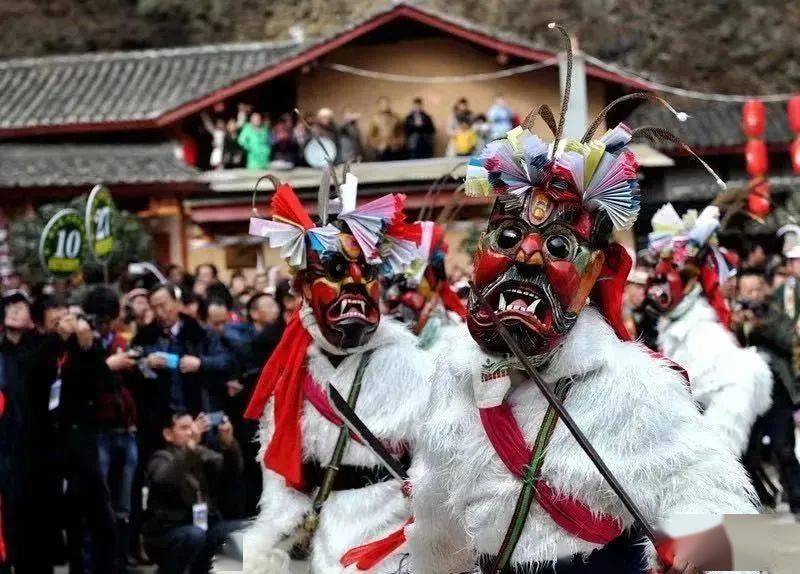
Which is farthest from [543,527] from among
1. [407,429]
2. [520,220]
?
[407,429]

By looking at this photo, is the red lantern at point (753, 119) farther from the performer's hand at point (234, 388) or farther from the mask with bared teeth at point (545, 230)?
the mask with bared teeth at point (545, 230)

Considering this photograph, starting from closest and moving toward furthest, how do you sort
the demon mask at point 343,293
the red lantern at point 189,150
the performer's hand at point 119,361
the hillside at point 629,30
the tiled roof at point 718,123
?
the demon mask at point 343,293, the performer's hand at point 119,361, the red lantern at point 189,150, the tiled roof at point 718,123, the hillside at point 629,30

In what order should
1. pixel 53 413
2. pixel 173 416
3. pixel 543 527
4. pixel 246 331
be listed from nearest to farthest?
pixel 543 527 < pixel 53 413 < pixel 173 416 < pixel 246 331

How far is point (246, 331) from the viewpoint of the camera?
10617 millimetres

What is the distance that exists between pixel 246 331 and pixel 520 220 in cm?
631

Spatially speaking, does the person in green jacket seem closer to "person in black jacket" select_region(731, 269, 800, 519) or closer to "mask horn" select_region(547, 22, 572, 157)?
"person in black jacket" select_region(731, 269, 800, 519)

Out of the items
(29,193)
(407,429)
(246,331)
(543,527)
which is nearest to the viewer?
(543,527)

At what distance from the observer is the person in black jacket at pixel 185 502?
28.9ft

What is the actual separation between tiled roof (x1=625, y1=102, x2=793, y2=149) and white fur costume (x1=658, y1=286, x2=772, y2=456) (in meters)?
16.7

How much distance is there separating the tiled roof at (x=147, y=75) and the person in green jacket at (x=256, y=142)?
0.83 meters

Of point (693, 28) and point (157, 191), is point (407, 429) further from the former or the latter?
point (693, 28)

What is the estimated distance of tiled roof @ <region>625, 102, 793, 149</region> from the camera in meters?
27.1

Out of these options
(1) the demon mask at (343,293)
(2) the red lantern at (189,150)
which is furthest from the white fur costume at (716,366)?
(2) the red lantern at (189,150)

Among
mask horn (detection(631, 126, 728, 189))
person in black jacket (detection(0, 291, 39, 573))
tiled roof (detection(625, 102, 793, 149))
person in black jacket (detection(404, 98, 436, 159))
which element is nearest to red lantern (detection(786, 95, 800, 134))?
tiled roof (detection(625, 102, 793, 149))
